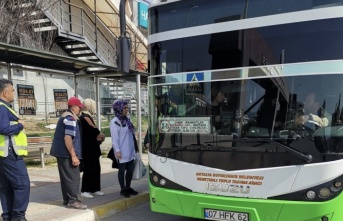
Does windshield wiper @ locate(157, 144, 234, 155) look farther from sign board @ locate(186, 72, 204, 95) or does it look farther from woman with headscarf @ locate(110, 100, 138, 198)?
woman with headscarf @ locate(110, 100, 138, 198)

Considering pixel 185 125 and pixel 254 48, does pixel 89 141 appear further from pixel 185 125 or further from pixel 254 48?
pixel 254 48

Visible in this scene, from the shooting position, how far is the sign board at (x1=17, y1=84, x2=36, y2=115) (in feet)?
29.0

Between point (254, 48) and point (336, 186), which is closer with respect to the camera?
point (336, 186)

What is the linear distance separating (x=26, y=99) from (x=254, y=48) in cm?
639

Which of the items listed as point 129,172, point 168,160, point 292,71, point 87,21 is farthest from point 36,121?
point 87,21

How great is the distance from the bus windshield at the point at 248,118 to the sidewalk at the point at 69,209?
162 centimetres

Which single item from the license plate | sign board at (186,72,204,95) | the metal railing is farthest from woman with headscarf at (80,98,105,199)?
the metal railing

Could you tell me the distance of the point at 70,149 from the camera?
5488mm

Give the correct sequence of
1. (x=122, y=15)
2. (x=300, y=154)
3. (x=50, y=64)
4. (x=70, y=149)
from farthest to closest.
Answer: (x=50, y=64) < (x=70, y=149) < (x=122, y=15) < (x=300, y=154)

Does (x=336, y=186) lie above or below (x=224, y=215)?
above

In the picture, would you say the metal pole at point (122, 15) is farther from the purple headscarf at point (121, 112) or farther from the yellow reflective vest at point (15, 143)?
the yellow reflective vest at point (15, 143)

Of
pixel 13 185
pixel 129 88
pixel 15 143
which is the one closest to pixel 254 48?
pixel 15 143

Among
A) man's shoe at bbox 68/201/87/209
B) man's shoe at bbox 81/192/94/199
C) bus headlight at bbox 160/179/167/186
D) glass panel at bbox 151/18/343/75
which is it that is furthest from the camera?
man's shoe at bbox 81/192/94/199

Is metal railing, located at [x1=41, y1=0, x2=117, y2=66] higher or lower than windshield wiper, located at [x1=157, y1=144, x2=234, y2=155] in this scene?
higher
